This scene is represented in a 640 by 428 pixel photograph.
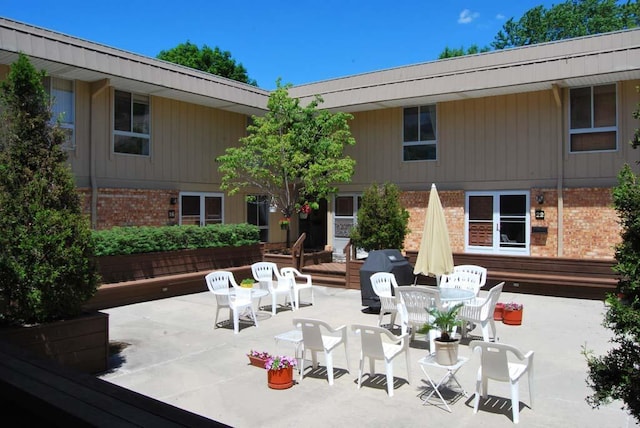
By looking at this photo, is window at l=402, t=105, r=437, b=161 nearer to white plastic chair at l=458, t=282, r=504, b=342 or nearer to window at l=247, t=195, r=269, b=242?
window at l=247, t=195, r=269, b=242

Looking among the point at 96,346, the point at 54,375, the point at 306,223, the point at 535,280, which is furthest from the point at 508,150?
the point at 54,375

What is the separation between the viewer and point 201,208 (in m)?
15.8

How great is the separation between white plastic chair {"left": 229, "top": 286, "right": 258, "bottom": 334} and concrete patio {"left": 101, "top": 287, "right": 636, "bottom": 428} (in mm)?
183

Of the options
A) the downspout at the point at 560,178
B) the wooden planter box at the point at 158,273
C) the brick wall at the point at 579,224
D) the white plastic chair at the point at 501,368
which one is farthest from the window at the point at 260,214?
the white plastic chair at the point at 501,368

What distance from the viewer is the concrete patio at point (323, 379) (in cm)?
489

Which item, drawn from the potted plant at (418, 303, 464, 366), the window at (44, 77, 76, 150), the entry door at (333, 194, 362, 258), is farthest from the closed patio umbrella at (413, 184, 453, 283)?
the window at (44, 77, 76, 150)

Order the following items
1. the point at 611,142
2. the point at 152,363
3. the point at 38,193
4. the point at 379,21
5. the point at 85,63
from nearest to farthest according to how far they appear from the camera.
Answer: the point at 38,193 → the point at 152,363 → the point at 85,63 → the point at 611,142 → the point at 379,21

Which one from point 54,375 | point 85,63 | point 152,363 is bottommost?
point 152,363

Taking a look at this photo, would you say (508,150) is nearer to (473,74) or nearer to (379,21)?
(473,74)

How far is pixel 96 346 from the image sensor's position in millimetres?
5988

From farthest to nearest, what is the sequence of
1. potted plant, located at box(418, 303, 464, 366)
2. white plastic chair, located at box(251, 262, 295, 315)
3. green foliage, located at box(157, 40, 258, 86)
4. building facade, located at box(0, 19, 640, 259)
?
green foliage, located at box(157, 40, 258, 86) → building facade, located at box(0, 19, 640, 259) → white plastic chair, located at box(251, 262, 295, 315) → potted plant, located at box(418, 303, 464, 366)

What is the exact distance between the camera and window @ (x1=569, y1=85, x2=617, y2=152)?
12906 millimetres

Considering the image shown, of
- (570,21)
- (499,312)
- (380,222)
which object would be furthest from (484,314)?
(570,21)

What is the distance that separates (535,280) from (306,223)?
9543 mm
